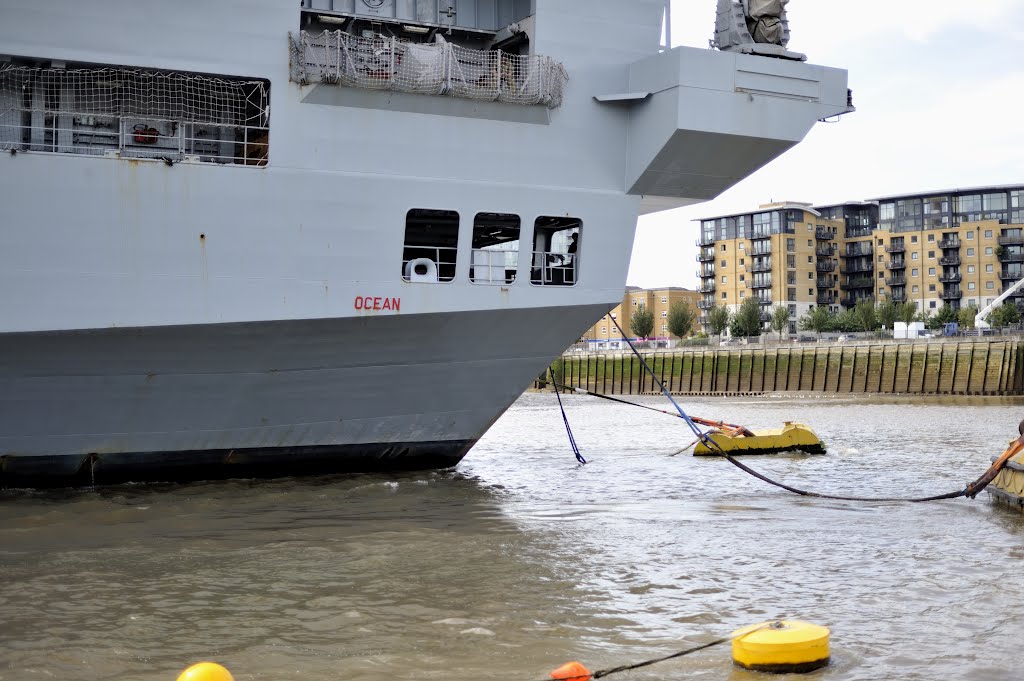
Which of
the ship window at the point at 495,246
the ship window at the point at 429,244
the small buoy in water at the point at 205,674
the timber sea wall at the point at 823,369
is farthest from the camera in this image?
the timber sea wall at the point at 823,369

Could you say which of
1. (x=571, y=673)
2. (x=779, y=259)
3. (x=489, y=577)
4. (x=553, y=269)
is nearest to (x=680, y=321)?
(x=779, y=259)

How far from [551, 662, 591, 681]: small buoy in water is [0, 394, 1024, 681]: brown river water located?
0.48 metres

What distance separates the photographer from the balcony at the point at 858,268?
307 feet

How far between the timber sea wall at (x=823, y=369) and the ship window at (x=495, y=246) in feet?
107

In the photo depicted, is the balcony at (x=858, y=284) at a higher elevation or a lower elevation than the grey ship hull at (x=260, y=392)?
higher

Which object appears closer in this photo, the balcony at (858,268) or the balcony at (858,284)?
the balcony at (858,284)

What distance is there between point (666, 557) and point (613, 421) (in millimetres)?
24386

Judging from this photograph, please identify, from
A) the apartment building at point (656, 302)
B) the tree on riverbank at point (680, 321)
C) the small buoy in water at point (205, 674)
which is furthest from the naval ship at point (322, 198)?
the apartment building at point (656, 302)

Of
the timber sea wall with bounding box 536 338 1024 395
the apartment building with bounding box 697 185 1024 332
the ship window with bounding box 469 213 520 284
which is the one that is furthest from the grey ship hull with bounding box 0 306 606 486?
the apartment building with bounding box 697 185 1024 332

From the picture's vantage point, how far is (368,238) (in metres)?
11.8

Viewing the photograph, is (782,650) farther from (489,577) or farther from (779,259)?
(779,259)

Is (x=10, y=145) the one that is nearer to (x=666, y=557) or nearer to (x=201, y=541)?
(x=201, y=541)

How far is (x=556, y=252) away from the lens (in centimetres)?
1362

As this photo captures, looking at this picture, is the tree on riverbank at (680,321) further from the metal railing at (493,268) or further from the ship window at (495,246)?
the metal railing at (493,268)
